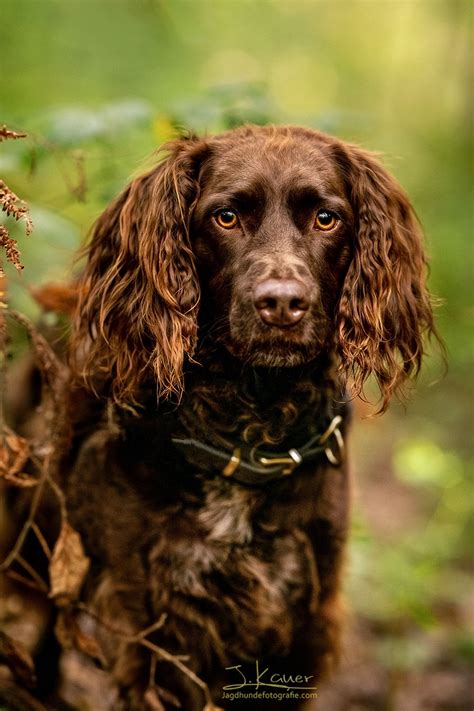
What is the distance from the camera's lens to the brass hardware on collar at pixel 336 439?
8.90 feet

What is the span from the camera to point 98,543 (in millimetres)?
2883

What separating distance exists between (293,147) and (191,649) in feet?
5.88

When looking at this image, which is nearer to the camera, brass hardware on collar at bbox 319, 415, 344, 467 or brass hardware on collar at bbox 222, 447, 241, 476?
brass hardware on collar at bbox 222, 447, 241, 476

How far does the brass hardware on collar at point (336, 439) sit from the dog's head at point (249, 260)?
18 cm

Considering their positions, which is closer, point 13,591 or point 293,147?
point 293,147

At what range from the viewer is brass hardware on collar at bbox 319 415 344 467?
2713 mm

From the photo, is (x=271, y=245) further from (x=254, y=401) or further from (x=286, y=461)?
(x=286, y=461)

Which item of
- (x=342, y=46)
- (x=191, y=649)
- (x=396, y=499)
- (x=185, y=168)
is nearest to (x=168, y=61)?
(x=342, y=46)

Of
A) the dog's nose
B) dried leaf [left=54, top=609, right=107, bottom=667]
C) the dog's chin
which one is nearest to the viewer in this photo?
the dog's nose

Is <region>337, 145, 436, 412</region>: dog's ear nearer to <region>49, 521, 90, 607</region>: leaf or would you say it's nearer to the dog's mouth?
the dog's mouth

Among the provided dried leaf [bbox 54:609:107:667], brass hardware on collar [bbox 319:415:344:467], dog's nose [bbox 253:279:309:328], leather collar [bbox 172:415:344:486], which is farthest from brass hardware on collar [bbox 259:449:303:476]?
dried leaf [bbox 54:609:107:667]

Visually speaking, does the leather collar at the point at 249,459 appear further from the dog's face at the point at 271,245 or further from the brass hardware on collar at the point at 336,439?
the dog's face at the point at 271,245

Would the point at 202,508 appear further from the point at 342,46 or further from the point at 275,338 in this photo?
the point at 342,46

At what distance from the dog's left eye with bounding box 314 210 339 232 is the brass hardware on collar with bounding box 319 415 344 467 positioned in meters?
0.67
